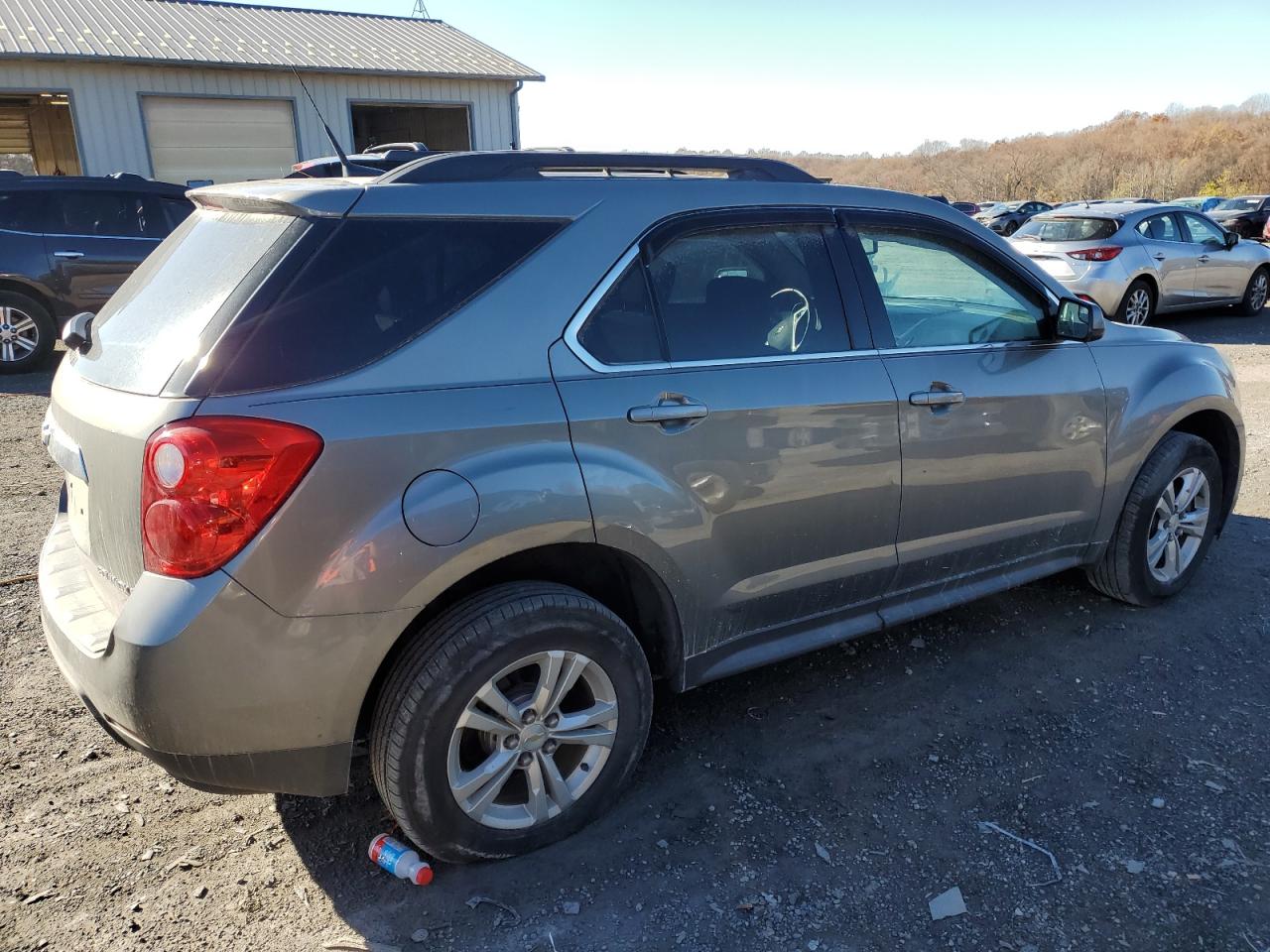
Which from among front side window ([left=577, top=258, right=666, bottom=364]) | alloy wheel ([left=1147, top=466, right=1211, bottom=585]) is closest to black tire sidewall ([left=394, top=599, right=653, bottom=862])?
front side window ([left=577, top=258, right=666, bottom=364])

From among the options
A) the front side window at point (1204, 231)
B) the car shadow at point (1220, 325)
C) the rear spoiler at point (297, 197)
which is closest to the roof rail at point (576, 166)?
the rear spoiler at point (297, 197)

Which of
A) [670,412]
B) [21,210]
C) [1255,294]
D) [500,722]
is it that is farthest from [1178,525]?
[1255,294]

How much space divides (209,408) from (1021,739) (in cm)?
276

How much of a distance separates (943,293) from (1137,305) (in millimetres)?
9445

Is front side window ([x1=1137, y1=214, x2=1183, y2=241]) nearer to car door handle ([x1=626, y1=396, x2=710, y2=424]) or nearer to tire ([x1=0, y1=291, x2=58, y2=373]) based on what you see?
car door handle ([x1=626, y1=396, x2=710, y2=424])

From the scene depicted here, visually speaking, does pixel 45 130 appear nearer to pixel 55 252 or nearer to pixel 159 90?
pixel 159 90

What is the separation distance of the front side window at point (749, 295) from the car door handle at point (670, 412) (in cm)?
15

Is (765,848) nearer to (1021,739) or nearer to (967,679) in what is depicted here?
(1021,739)

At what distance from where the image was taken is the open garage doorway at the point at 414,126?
1945 cm

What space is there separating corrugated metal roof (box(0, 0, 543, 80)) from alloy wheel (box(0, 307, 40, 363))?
715 centimetres

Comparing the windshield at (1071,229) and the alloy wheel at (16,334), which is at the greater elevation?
the windshield at (1071,229)

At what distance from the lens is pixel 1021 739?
324cm

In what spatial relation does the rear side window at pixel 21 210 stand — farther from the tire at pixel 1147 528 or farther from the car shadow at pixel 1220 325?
the car shadow at pixel 1220 325

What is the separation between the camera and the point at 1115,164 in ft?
189
